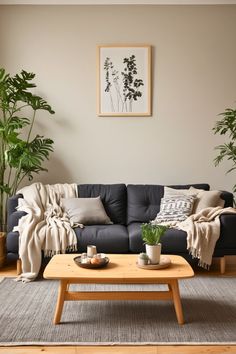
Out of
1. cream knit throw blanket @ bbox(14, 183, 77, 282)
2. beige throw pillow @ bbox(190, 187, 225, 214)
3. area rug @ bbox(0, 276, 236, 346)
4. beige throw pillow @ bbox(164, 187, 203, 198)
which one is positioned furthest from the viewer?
beige throw pillow @ bbox(164, 187, 203, 198)

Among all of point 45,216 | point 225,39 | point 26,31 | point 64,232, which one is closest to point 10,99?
point 26,31

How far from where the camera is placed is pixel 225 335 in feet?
8.52

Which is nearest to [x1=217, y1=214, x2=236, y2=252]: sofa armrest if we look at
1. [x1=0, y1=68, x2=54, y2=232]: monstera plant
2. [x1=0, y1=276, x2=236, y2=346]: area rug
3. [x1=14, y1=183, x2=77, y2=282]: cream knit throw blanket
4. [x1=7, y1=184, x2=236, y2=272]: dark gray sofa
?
[x1=7, y1=184, x2=236, y2=272]: dark gray sofa

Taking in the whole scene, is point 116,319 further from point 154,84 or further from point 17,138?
point 154,84

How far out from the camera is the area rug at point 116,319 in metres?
2.55

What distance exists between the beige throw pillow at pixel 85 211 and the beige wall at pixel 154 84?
0.67 m

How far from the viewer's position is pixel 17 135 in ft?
14.1

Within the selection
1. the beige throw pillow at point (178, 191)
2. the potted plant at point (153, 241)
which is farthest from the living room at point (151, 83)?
the potted plant at point (153, 241)

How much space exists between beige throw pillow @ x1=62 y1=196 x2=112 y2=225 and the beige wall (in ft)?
2.20

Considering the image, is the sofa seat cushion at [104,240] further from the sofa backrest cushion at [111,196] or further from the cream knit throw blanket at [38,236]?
the sofa backrest cushion at [111,196]

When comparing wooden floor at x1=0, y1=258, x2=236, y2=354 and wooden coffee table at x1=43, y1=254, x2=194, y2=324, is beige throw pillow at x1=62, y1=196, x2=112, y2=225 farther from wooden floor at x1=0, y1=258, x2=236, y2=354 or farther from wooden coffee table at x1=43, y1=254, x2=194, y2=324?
wooden floor at x1=0, y1=258, x2=236, y2=354

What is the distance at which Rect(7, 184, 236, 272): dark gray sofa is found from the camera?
12.5 feet

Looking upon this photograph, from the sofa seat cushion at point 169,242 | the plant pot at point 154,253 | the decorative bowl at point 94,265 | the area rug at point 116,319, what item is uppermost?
the plant pot at point 154,253

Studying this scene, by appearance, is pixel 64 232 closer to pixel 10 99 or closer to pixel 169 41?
pixel 10 99
